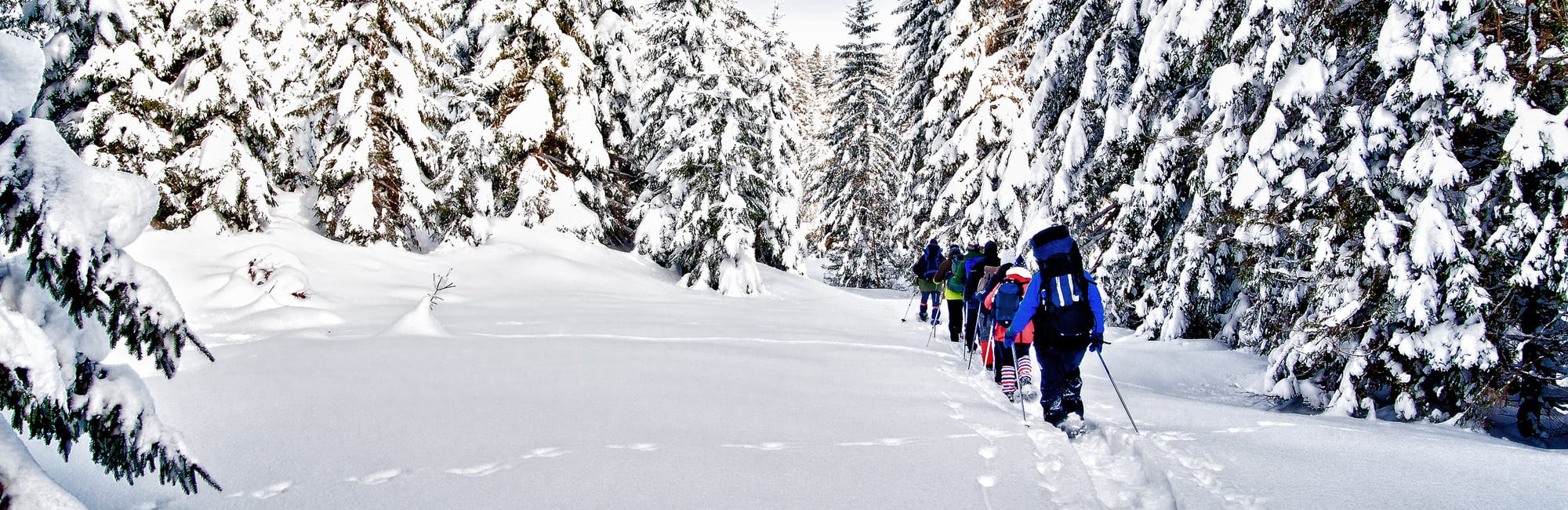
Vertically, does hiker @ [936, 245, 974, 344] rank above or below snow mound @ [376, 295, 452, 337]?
above

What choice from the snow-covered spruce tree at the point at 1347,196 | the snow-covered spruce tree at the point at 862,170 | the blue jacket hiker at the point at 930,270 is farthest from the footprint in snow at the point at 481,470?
the snow-covered spruce tree at the point at 862,170

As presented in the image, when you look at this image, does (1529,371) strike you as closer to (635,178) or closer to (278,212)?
(635,178)

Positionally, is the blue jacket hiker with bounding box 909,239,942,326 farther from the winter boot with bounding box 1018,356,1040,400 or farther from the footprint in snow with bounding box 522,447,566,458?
the footprint in snow with bounding box 522,447,566,458

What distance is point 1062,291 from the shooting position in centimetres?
599

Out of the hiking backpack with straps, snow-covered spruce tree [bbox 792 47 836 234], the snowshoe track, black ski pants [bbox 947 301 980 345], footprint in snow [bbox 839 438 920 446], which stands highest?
snow-covered spruce tree [bbox 792 47 836 234]

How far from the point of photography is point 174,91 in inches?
591

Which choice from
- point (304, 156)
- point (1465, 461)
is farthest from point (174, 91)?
point (1465, 461)

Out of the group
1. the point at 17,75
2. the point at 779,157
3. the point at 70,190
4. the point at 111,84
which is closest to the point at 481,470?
the point at 70,190

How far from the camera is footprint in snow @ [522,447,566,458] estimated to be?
398 centimetres

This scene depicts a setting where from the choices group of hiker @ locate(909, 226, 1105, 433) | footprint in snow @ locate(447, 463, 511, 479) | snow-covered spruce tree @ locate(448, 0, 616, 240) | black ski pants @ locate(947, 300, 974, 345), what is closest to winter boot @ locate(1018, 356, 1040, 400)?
group of hiker @ locate(909, 226, 1105, 433)

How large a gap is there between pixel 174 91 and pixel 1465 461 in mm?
20841

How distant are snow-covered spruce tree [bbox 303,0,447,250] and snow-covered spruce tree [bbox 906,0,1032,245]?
12948 millimetres

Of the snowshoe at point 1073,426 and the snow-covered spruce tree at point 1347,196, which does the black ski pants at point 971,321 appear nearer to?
→ the snow-covered spruce tree at point 1347,196

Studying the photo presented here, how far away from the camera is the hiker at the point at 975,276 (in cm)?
955
